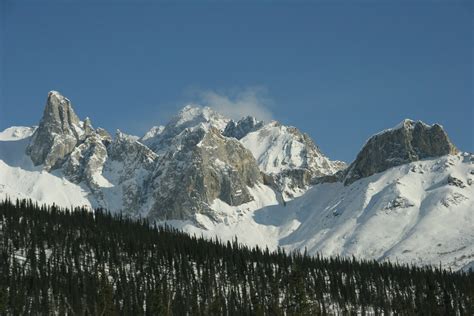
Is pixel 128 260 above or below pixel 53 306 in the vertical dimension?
above

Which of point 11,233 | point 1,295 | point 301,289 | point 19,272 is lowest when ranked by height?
point 301,289

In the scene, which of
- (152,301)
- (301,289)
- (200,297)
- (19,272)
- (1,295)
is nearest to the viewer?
(301,289)

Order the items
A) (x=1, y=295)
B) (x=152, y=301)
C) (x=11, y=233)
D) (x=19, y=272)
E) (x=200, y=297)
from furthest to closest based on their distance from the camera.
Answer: (x=11, y=233), (x=200, y=297), (x=19, y=272), (x=152, y=301), (x=1, y=295)

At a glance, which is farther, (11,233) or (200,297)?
(11,233)

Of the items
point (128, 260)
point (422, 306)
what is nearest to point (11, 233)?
point (128, 260)

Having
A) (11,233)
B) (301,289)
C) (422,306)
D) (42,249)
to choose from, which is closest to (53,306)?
(42,249)

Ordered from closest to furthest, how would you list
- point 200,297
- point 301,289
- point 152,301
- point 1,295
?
point 301,289, point 1,295, point 152,301, point 200,297

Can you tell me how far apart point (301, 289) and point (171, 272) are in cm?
9834

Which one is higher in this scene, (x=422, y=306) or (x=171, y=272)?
(x=171, y=272)

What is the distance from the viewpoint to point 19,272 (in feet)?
539

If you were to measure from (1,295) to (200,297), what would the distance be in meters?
56.5

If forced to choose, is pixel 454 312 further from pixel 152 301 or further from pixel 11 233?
pixel 11 233

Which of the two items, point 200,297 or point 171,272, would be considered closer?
point 200,297

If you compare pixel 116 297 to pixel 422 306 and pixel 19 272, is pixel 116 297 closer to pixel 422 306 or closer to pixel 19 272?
pixel 19 272
